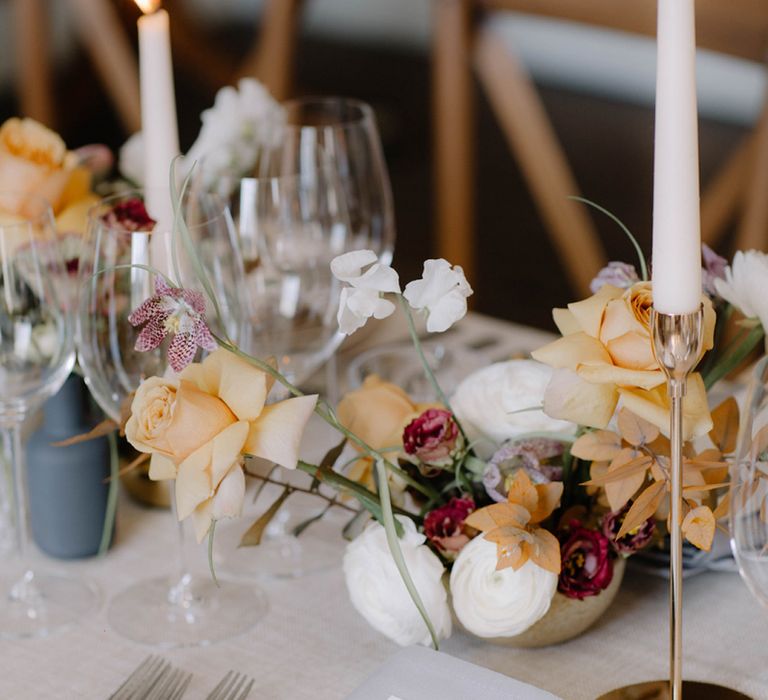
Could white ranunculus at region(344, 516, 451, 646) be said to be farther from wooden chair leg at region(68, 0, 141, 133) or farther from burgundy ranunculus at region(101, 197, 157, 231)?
wooden chair leg at region(68, 0, 141, 133)

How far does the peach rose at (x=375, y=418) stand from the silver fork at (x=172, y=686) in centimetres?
18

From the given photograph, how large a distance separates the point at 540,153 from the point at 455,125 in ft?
0.82

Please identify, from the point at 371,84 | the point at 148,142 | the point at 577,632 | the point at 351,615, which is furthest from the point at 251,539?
the point at 371,84

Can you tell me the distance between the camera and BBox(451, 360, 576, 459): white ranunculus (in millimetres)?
780

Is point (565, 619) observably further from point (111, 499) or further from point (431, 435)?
point (111, 499)

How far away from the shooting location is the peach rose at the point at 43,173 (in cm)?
93

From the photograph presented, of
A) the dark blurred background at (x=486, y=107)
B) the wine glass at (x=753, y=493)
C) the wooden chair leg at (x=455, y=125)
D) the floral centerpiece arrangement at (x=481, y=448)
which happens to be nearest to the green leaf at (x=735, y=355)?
the floral centerpiece arrangement at (x=481, y=448)

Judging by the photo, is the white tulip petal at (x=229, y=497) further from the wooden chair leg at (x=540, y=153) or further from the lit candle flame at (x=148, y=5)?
the wooden chair leg at (x=540, y=153)

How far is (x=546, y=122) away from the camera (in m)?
2.39

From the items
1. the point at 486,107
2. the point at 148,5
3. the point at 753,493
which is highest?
the point at 148,5

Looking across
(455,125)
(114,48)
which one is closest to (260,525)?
(455,125)

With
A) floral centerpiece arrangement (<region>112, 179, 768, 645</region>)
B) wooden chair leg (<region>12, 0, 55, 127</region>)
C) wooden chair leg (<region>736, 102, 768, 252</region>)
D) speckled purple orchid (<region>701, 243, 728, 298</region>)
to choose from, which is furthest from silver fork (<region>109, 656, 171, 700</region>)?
wooden chair leg (<region>12, 0, 55, 127</region>)

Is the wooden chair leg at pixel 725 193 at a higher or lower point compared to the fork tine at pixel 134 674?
lower

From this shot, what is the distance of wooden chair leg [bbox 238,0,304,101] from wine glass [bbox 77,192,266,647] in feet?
6.92
